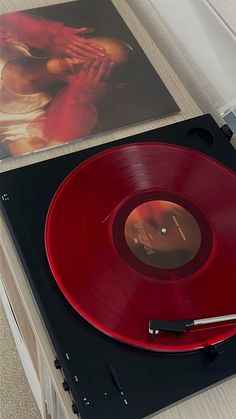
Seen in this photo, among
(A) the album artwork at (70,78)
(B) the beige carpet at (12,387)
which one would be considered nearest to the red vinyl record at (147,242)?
(A) the album artwork at (70,78)

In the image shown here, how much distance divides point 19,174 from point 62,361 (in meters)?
0.25

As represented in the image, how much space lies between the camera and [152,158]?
0.67 m

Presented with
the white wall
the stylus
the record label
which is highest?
the white wall

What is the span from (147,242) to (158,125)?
0.23 meters

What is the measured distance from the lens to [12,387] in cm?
118

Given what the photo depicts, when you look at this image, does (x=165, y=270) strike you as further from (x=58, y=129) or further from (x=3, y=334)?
(x=3, y=334)

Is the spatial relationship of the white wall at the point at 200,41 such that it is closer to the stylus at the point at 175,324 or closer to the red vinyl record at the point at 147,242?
the red vinyl record at the point at 147,242

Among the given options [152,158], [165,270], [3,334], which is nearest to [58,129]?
[152,158]

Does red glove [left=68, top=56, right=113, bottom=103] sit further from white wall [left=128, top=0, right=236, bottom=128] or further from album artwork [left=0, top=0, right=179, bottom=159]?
white wall [left=128, top=0, right=236, bottom=128]

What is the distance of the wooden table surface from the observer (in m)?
0.54

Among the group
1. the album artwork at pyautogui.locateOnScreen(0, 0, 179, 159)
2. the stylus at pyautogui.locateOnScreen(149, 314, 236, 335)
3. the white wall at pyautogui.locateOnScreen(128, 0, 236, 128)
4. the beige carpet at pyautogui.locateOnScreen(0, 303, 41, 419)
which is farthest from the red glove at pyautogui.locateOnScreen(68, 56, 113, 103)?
the beige carpet at pyautogui.locateOnScreen(0, 303, 41, 419)

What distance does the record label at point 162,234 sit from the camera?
587 mm

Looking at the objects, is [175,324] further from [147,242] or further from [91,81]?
[91,81]

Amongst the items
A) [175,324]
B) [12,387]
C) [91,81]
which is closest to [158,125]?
[91,81]
